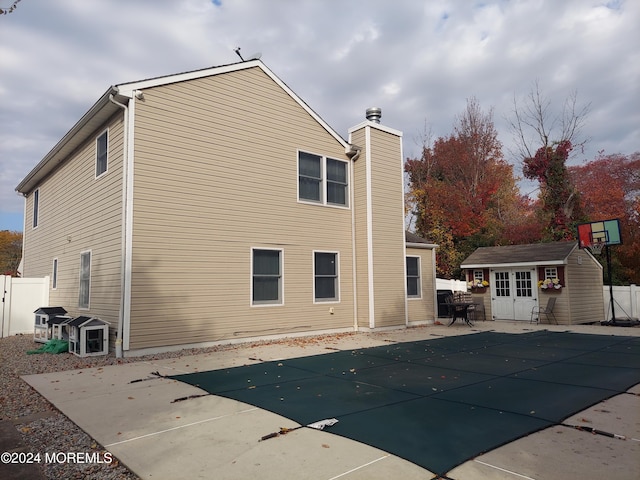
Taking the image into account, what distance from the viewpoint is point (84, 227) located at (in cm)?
1140

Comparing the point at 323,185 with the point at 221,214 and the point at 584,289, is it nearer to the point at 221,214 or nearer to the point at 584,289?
the point at 221,214

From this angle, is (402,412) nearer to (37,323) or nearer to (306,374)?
(306,374)

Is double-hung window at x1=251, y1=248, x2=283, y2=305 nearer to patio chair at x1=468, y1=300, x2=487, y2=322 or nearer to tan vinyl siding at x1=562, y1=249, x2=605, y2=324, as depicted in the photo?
patio chair at x1=468, y1=300, x2=487, y2=322

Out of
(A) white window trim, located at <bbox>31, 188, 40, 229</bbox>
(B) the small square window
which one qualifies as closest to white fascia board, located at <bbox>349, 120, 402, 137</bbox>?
(B) the small square window

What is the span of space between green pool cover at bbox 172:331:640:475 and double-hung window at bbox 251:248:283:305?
112 inches

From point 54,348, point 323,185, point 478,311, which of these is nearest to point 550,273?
point 478,311

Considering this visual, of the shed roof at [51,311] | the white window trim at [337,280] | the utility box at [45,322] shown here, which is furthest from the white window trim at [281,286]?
the shed roof at [51,311]

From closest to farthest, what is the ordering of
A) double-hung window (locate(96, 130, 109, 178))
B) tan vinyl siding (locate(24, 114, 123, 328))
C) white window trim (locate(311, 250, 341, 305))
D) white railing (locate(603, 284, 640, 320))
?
tan vinyl siding (locate(24, 114, 123, 328)), double-hung window (locate(96, 130, 109, 178)), white window trim (locate(311, 250, 341, 305)), white railing (locate(603, 284, 640, 320))

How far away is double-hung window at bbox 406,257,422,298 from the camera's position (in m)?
14.7

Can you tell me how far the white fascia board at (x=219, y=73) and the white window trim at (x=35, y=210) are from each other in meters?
9.83

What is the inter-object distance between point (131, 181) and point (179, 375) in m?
4.28

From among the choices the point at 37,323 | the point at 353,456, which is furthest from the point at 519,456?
the point at 37,323

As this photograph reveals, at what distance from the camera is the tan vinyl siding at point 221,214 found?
933cm

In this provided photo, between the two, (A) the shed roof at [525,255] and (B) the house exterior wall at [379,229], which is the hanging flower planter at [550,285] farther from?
(B) the house exterior wall at [379,229]
